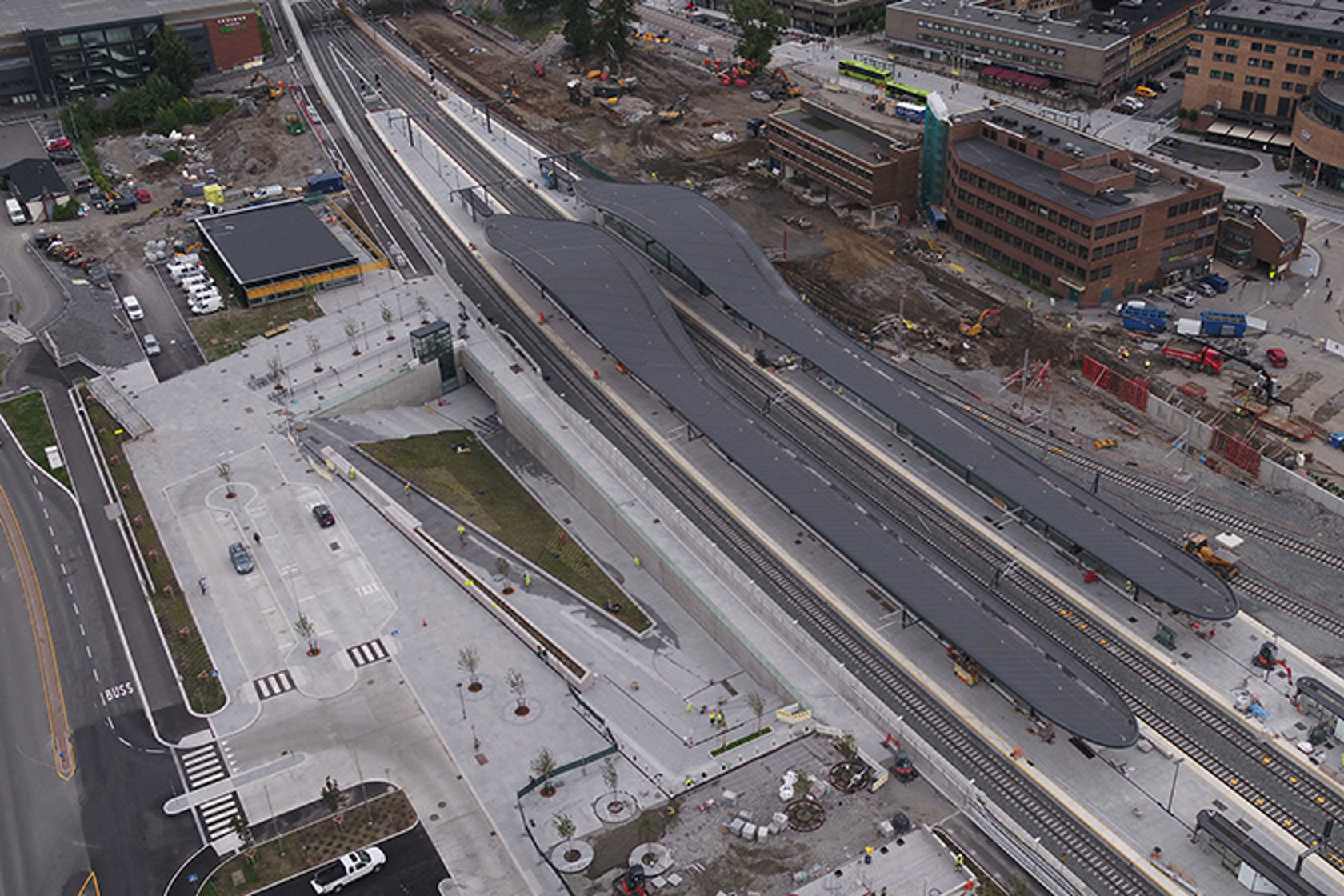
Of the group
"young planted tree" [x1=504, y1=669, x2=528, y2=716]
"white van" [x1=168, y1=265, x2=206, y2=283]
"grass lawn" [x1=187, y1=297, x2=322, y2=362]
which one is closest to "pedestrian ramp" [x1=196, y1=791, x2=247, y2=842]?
"young planted tree" [x1=504, y1=669, x2=528, y2=716]

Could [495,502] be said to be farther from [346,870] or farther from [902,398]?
[346,870]

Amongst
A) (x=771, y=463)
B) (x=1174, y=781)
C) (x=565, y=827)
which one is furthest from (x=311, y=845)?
(x=1174, y=781)

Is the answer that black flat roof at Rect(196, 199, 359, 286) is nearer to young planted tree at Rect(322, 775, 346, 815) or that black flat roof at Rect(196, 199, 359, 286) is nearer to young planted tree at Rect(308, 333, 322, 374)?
young planted tree at Rect(308, 333, 322, 374)

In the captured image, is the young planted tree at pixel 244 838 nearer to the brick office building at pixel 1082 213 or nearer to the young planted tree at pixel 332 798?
the young planted tree at pixel 332 798

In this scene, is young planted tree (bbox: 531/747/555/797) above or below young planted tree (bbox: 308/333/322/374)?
below

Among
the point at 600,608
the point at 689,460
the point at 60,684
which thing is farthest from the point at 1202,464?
the point at 60,684

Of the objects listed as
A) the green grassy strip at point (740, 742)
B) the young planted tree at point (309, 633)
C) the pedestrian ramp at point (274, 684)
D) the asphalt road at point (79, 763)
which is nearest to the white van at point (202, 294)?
the asphalt road at point (79, 763)
